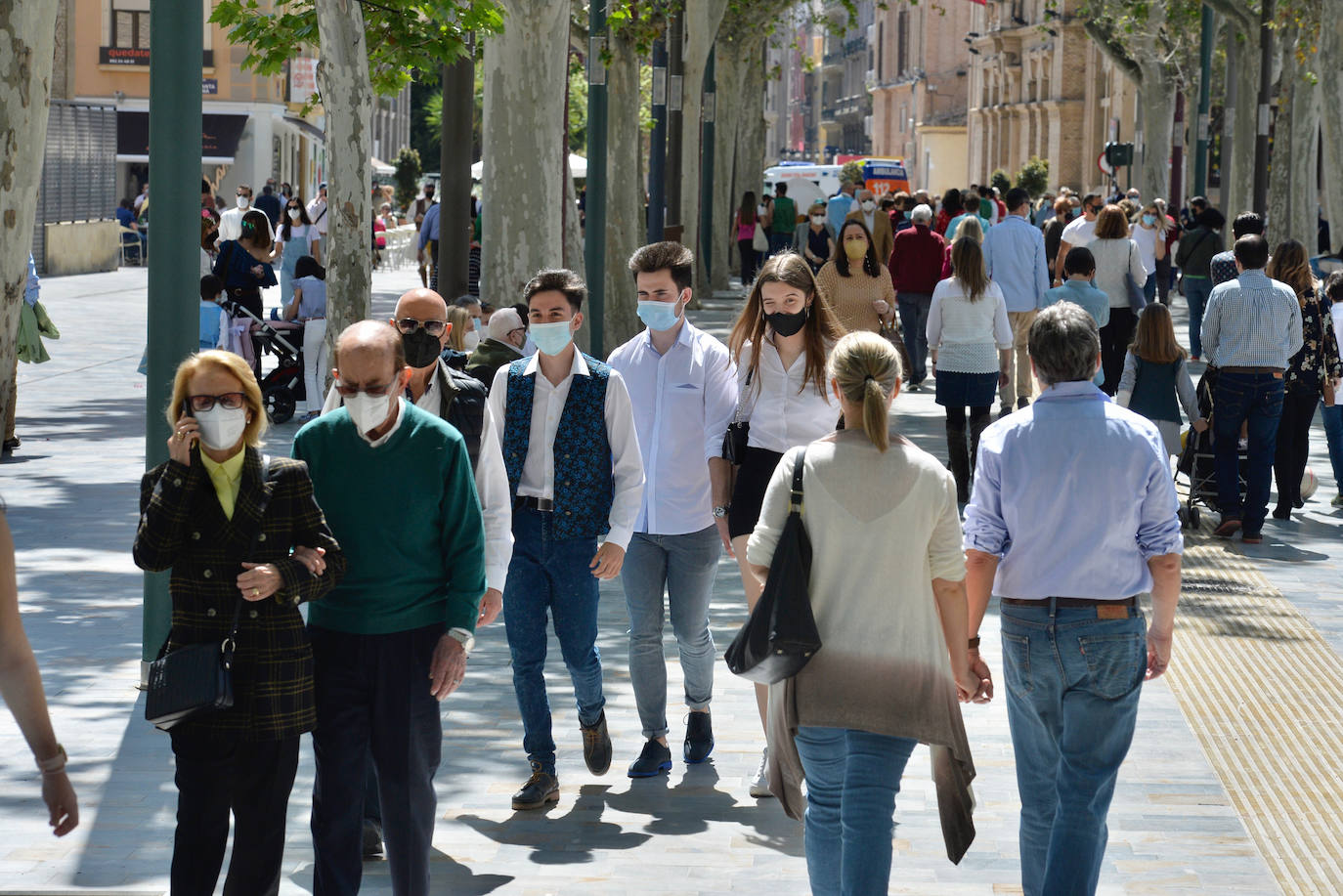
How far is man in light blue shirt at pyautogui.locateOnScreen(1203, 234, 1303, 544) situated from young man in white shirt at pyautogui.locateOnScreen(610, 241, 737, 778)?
5074 mm

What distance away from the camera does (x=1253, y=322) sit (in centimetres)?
1088

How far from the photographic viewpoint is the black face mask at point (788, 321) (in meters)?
6.39

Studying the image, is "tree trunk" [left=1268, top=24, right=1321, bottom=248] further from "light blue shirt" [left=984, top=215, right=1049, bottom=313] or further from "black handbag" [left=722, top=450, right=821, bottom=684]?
"black handbag" [left=722, top=450, right=821, bottom=684]

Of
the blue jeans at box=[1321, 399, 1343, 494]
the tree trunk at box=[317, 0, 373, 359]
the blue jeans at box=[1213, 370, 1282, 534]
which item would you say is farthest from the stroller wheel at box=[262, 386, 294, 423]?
the blue jeans at box=[1321, 399, 1343, 494]

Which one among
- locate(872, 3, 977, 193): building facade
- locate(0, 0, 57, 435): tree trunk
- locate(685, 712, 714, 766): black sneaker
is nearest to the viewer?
locate(685, 712, 714, 766): black sneaker

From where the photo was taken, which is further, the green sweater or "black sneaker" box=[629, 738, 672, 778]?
"black sneaker" box=[629, 738, 672, 778]

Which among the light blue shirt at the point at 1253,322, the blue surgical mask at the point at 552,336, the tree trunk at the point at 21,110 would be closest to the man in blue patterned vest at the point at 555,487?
the blue surgical mask at the point at 552,336

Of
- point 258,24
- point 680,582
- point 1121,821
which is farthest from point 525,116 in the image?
point 1121,821

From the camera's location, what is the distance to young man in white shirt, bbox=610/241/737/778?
257 inches

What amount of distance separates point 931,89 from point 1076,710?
109072 mm

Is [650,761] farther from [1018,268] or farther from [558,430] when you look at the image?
[1018,268]

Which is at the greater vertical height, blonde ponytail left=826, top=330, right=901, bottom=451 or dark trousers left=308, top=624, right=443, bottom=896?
blonde ponytail left=826, top=330, right=901, bottom=451

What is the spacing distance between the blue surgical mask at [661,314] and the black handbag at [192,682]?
2.27 meters

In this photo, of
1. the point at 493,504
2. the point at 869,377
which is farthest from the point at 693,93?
the point at 869,377
